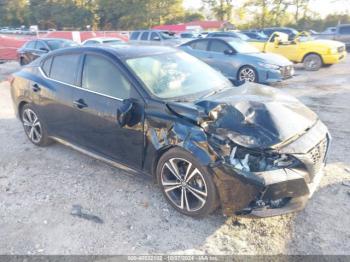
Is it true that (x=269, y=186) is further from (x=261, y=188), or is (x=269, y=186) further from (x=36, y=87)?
(x=36, y=87)

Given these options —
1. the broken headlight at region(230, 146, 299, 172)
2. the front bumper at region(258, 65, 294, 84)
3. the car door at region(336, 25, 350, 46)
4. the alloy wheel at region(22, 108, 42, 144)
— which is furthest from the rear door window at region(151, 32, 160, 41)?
the broken headlight at region(230, 146, 299, 172)

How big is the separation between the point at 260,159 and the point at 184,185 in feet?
2.72

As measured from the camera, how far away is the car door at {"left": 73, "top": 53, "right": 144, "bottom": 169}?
3602 millimetres

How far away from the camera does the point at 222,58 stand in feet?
33.2

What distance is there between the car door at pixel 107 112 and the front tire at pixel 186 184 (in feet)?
1.25

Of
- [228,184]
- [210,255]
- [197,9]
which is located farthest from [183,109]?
[197,9]

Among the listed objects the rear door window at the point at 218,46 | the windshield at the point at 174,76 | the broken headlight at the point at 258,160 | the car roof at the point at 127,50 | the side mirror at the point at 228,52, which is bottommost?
the side mirror at the point at 228,52

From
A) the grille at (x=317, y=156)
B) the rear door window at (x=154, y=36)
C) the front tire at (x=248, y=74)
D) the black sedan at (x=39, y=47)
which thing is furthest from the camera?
the rear door window at (x=154, y=36)

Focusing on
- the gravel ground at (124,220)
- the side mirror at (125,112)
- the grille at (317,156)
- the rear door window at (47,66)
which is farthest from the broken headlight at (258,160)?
the rear door window at (47,66)

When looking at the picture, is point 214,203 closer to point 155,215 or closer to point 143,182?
point 155,215

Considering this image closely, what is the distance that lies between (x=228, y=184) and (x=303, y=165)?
0.71m

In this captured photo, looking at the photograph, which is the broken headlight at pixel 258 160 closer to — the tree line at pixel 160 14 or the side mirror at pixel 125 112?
the side mirror at pixel 125 112

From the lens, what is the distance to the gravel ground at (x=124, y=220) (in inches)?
117

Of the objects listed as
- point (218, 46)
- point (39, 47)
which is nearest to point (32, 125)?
point (218, 46)
